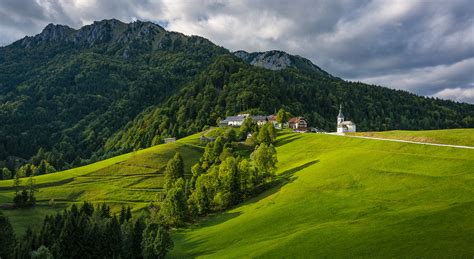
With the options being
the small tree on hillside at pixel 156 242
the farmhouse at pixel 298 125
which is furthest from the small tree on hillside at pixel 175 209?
the farmhouse at pixel 298 125

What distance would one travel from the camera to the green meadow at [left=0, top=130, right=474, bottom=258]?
42.5 meters

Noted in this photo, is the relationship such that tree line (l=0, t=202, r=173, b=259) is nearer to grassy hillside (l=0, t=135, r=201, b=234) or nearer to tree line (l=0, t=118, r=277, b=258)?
tree line (l=0, t=118, r=277, b=258)

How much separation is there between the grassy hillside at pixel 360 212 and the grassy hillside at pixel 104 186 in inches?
1536

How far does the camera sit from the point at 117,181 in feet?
407

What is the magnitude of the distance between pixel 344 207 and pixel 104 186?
284 feet

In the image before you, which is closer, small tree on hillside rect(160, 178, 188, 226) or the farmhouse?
small tree on hillside rect(160, 178, 188, 226)

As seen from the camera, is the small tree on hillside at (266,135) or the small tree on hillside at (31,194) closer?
the small tree on hillside at (31,194)

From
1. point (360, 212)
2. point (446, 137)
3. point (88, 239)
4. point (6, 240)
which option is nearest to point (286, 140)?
point (446, 137)

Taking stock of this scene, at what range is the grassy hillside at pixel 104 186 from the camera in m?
101

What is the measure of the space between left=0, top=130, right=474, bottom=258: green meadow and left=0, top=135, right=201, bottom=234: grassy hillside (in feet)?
1.64

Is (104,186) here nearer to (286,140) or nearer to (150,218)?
(150,218)

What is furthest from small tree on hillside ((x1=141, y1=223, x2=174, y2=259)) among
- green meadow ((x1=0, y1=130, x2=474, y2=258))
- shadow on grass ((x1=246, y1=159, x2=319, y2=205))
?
shadow on grass ((x1=246, y1=159, x2=319, y2=205))

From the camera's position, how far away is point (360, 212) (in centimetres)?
5509

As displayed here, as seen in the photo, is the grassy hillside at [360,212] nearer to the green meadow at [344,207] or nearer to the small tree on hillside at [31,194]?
the green meadow at [344,207]
